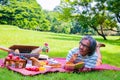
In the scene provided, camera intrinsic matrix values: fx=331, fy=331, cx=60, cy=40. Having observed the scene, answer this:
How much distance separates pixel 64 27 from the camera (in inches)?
2591

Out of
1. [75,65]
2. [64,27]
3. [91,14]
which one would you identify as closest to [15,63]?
[75,65]

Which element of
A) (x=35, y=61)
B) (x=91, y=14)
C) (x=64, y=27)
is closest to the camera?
(x=35, y=61)

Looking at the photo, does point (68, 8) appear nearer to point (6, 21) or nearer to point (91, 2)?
point (91, 2)

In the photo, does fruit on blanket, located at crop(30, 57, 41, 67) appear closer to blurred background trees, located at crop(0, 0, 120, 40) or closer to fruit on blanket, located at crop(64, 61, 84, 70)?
fruit on blanket, located at crop(64, 61, 84, 70)

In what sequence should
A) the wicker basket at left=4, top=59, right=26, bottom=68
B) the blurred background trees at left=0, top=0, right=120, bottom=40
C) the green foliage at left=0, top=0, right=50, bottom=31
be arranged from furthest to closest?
the green foliage at left=0, top=0, right=50, bottom=31 → the blurred background trees at left=0, top=0, right=120, bottom=40 → the wicker basket at left=4, top=59, right=26, bottom=68

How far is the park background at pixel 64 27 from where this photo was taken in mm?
5031

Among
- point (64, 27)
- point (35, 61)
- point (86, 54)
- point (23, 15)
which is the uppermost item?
point (86, 54)

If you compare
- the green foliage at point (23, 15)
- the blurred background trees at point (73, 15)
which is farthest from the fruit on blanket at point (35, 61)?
the green foliage at point (23, 15)

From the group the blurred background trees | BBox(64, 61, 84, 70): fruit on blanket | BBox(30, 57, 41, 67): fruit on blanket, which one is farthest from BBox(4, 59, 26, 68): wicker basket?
the blurred background trees

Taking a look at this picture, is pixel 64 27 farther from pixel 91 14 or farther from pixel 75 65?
pixel 75 65

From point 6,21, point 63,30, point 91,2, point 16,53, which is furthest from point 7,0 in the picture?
point 16,53

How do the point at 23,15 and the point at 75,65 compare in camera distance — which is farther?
the point at 23,15

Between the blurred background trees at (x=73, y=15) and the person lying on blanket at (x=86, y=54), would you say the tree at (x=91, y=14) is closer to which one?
the blurred background trees at (x=73, y=15)

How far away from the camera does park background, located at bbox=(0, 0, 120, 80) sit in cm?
503
